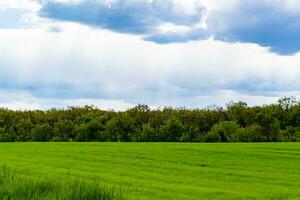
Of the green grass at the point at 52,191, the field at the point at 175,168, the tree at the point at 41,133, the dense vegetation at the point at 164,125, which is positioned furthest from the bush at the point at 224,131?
the green grass at the point at 52,191

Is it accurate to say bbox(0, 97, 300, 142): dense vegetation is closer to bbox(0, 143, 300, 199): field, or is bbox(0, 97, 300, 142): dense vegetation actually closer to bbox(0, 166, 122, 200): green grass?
bbox(0, 143, 300, 199): field

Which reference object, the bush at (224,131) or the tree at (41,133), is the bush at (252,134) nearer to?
the bush at (224,131)

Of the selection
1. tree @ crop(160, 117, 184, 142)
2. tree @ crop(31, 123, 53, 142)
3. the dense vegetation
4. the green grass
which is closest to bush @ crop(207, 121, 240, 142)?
the dense vegetation

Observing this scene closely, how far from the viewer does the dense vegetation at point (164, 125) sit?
2909 centimetres

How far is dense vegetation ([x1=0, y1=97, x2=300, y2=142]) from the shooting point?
2909 cm

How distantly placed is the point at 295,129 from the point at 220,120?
3.64m

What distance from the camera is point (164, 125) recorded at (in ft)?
99.7

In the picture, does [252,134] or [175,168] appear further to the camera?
[252,134]

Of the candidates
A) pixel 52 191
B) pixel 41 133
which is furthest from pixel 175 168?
pixel 41 133

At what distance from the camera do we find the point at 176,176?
14.7 meters

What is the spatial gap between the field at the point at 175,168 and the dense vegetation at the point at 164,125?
22.9 ft

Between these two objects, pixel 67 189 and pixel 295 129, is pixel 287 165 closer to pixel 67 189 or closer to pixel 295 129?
pixel 67 189

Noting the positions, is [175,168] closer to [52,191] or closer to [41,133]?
[52,191]

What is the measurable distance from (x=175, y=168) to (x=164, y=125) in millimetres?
14151
